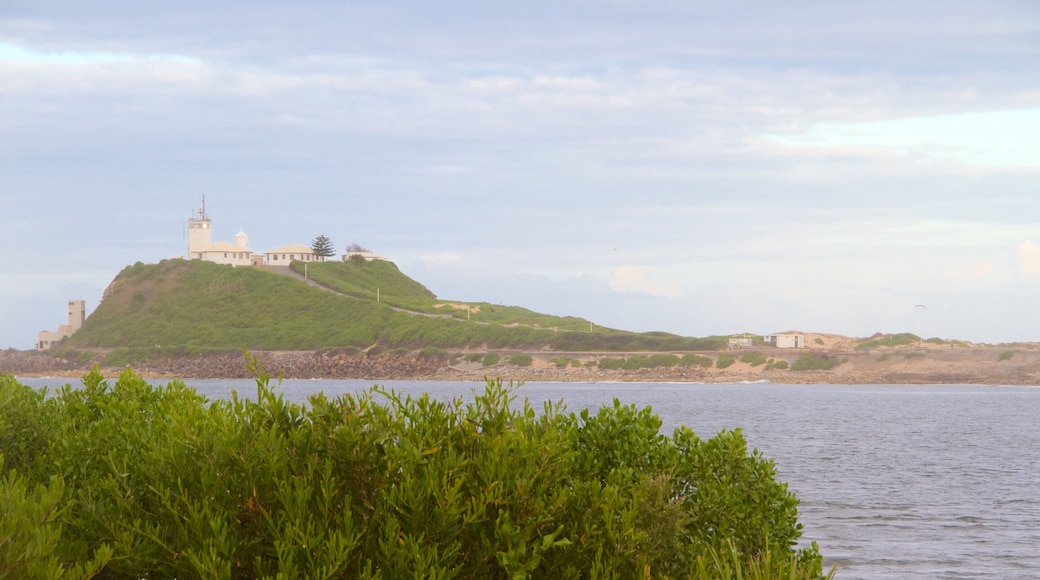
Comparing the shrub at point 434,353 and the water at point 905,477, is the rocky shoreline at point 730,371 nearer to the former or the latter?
the shrub at point 434,353

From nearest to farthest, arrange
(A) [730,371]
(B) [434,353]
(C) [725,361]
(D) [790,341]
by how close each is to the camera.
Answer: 1. (A) [730,371]
2. (C) [725,361]
3. (B) [434,353]
4. (D) [790,341]

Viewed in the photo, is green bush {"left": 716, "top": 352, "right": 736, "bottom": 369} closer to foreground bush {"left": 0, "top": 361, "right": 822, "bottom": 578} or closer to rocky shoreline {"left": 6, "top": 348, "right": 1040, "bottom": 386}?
rocky shoreline {"left": 6, "top": 348, "right": 1040, "bottom": 386}

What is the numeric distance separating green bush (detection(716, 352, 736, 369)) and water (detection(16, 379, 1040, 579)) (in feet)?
180

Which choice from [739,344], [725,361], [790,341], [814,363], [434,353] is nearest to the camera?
[814,363]

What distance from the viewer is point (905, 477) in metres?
49.3

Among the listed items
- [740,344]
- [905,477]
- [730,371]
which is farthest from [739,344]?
[905,477]

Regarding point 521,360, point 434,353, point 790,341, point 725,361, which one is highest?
point 790,341

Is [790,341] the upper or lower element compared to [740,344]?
upper

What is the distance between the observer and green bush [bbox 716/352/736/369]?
169000mm

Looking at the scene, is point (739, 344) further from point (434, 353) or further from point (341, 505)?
point (341, 505)

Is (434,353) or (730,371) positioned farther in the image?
(434,353)

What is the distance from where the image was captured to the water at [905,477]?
94.9 ft

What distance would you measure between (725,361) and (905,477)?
12154 cm

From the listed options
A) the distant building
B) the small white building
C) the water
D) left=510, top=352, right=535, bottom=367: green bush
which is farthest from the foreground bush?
the small white building
